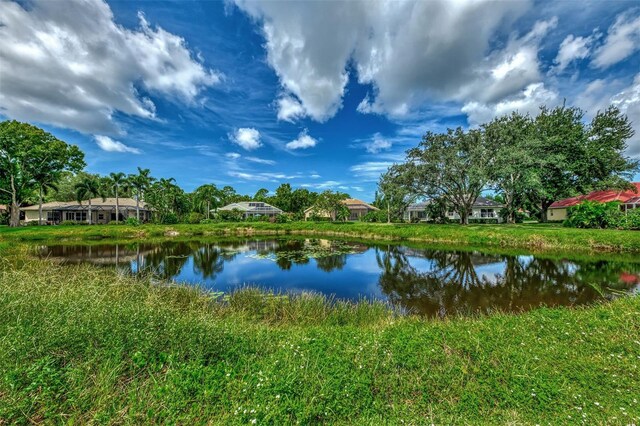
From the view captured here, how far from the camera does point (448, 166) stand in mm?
28078

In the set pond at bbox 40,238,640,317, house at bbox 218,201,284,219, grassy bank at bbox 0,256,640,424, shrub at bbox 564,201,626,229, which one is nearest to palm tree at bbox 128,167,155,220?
house at bbox 218,201,284,219

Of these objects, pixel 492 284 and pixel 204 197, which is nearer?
pixel 492 284

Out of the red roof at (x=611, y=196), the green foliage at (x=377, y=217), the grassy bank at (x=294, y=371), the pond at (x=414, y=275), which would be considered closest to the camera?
the grassy bank at (x=294, y=371)

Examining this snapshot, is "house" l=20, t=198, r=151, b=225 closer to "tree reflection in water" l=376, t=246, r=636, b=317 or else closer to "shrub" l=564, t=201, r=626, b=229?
"tree reflection in water" l=376, t=246, r=636, b=317

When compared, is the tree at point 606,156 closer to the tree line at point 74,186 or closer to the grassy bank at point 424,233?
the grassy bank at point 424,233

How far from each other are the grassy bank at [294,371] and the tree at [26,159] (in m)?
41.0

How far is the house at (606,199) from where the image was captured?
30000mm

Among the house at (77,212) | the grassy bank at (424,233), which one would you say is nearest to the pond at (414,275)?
the grassy bank at (424,233)

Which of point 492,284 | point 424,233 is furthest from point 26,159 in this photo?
point 492,284

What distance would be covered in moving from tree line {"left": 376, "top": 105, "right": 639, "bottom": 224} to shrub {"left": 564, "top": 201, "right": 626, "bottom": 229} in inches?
140

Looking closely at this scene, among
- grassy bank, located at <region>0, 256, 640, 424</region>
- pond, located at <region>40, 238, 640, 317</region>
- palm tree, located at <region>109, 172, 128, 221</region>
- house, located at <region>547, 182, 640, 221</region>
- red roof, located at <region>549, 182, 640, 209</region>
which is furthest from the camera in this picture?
palm tree, located at <region>109, 172, 128, 221</region>

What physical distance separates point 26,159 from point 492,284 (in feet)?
165

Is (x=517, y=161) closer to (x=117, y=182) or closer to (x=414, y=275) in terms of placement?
(x=414, y=275)

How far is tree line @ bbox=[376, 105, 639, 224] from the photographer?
27844 mm
